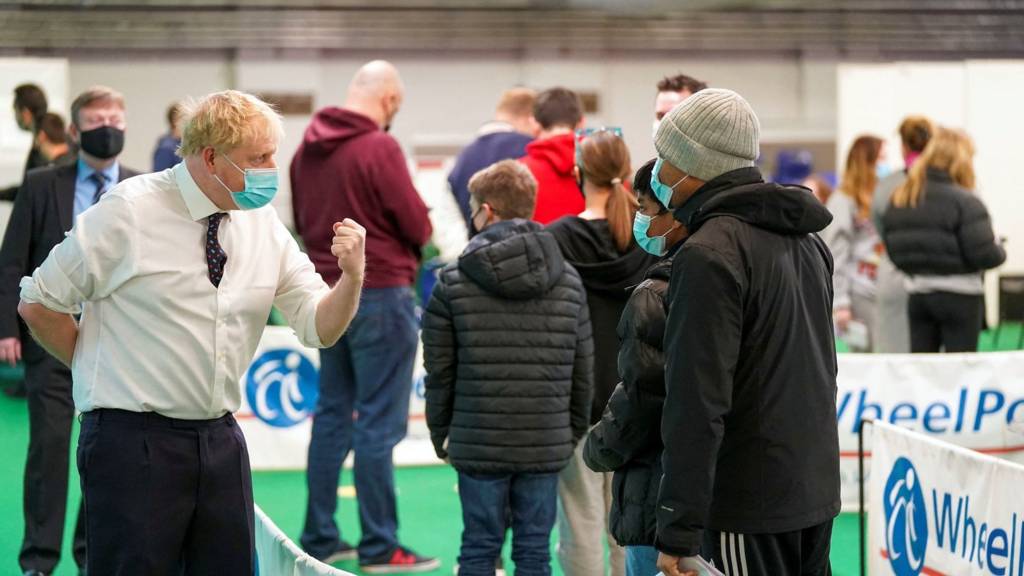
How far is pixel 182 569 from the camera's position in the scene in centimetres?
289

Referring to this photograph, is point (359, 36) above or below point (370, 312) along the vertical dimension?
above

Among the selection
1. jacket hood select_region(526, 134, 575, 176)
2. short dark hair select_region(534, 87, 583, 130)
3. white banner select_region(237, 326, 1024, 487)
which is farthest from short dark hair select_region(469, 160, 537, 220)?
white banner select_region(237, 326, 1024, 487)

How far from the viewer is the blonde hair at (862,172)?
7398 millimetres

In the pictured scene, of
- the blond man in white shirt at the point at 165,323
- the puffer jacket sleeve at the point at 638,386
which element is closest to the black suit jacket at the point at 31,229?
the blond man in white shirt at the point at 165,323

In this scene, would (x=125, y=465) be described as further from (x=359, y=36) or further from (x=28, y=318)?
(x=359, y=36)

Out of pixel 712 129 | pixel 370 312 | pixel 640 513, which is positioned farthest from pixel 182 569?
pixel 370 312

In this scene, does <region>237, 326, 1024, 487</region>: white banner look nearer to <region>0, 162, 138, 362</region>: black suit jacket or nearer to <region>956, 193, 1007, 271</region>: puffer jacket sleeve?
<region>956, 193, 1007, 271</region>: puffer jacket sleeve

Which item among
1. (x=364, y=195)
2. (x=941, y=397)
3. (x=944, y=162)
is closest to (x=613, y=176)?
(x=364, y=195)

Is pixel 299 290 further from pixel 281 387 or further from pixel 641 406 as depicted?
pixel 281 387

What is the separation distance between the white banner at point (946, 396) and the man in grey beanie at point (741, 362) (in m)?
2.85

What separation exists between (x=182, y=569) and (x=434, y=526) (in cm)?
296

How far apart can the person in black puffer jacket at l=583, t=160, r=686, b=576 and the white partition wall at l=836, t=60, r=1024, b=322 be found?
10.6 m

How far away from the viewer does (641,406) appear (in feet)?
9.32

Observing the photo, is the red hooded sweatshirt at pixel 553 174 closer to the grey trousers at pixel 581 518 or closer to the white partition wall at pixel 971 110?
the grey trousers at pixel 581 518
